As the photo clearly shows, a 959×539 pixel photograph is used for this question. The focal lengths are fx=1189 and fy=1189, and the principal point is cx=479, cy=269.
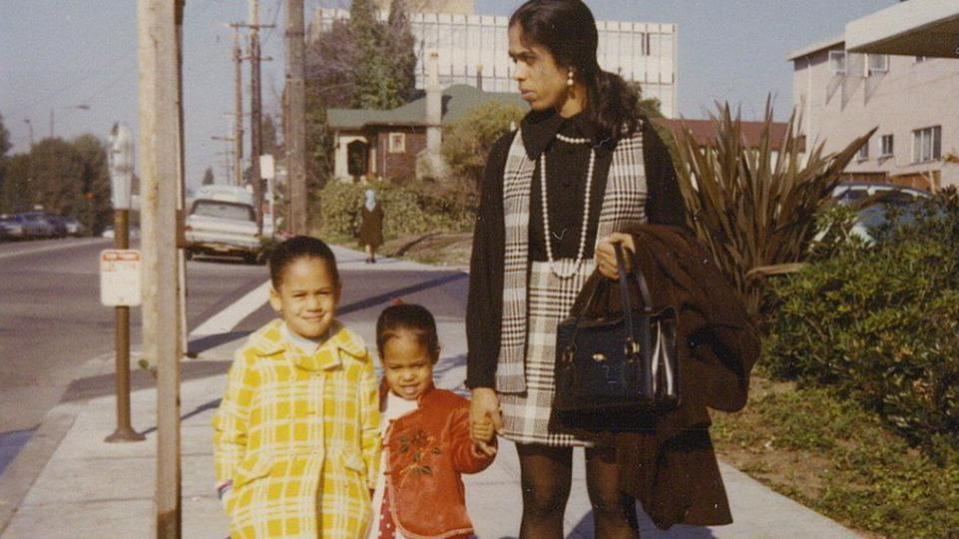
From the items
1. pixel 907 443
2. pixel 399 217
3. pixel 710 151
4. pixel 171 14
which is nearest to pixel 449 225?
pixel 399 217

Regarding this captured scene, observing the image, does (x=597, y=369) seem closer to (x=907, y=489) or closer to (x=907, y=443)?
(x=907, y=489)

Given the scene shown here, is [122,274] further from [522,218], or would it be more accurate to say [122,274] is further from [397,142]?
[397,142]

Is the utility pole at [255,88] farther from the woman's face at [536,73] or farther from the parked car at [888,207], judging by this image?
the woman's face at [536,73]

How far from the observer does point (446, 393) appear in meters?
3.77

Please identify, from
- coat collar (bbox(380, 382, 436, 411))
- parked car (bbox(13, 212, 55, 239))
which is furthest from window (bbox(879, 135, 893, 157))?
parked car (bbox(13, 212, 55, 239))

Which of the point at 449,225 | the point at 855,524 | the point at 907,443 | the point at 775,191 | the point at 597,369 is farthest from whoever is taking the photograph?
the point at 449,225

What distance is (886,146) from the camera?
37.1 meters

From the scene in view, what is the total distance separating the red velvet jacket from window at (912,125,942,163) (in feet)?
104

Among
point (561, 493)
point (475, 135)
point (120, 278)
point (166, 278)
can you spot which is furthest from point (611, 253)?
point (475, 135)

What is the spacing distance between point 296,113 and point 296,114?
0.02m

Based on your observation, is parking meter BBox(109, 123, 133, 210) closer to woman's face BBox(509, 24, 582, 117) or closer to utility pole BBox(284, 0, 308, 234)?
woman's face BBox(509, 24, 582, 117)

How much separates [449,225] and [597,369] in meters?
37.1

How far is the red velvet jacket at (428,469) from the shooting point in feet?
11.9

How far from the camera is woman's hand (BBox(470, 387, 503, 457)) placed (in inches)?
126
